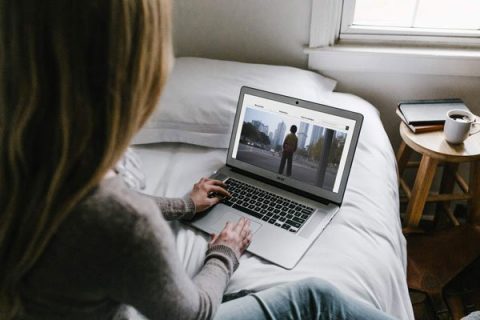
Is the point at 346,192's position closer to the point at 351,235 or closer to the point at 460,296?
the point at 351,235

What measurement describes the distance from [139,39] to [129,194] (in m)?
0.19

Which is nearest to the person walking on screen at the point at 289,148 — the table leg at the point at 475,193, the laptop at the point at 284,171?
the laptop at the point at 284,171

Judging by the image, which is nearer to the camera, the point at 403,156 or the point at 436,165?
the point at 436,165

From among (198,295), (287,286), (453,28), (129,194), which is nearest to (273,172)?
(287,286)

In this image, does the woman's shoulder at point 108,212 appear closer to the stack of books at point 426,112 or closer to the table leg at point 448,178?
the stack of books at point 426,112

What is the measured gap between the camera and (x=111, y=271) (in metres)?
0.57

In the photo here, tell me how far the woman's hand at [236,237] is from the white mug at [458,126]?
0.66 metres

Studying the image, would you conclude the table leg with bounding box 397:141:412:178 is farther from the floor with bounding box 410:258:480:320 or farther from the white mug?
the floor with bounding box 410:258:480:320

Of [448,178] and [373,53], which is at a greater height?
[373,53]

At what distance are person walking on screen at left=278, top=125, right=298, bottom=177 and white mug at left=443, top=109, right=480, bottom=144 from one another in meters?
0.46

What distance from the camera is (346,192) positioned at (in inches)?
45.1

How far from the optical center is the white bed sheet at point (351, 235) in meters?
0.94

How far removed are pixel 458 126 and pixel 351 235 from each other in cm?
48

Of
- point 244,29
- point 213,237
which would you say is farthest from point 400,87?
point 213,237
